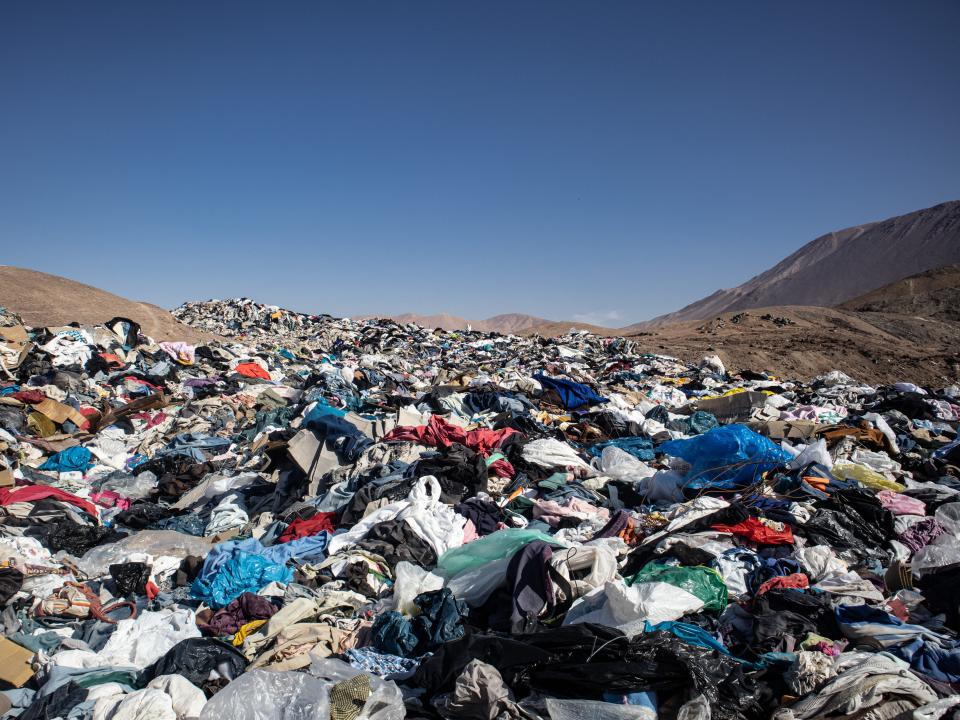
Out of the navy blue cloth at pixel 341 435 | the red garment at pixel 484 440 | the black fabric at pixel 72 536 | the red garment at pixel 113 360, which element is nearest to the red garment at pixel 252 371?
the red garment at pixel 113 360

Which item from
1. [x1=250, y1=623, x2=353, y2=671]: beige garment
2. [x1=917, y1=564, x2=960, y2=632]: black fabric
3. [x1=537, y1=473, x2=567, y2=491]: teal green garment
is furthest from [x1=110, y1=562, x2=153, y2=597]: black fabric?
[x1=917, y1=564, x2=960, y2=632]: black fabric

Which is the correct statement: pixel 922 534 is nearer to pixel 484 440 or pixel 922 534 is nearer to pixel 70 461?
pixel 484 440

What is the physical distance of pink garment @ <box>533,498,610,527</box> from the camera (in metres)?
4.30

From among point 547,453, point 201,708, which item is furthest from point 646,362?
point 201,708

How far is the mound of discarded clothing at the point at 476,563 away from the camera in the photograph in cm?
214

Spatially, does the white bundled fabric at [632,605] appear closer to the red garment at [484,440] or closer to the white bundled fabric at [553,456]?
the white bundled fabric at [553,456]

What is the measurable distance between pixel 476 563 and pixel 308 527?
179cm

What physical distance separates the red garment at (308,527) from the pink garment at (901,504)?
4.48 metres

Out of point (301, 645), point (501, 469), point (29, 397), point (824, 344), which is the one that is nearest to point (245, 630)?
point (301, 645)

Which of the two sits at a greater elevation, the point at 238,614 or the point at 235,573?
the point at 235,573

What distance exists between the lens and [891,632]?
242cm

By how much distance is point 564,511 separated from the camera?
4.34 metres

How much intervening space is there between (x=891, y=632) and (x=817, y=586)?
57 centimetres

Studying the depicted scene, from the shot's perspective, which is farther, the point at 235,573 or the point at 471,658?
the point at 235,573
